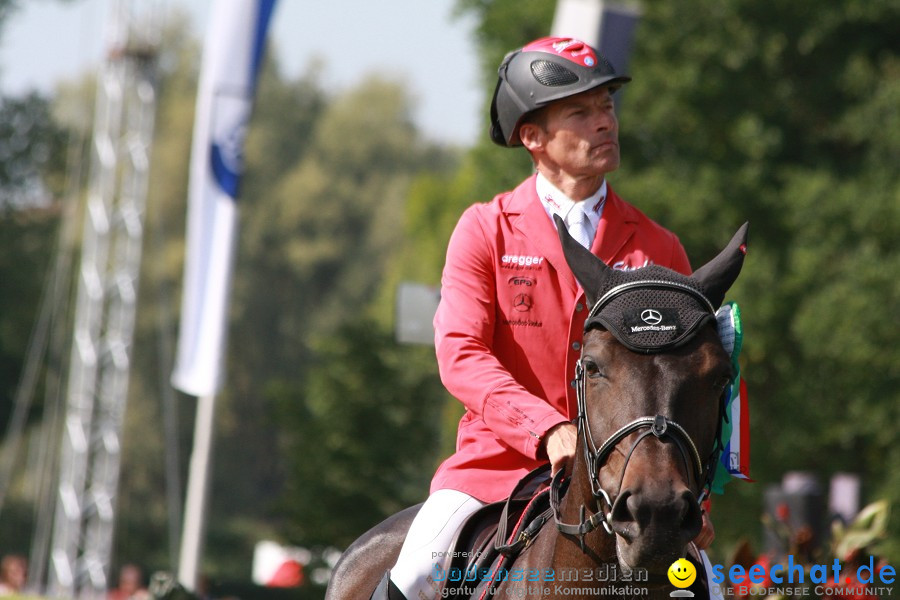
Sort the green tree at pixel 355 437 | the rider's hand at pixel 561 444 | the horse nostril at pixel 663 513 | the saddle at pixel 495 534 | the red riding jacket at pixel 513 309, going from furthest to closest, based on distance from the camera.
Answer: the green tree at pixel 355 437, the red riding jacket at pixel 513 309, the saddle at pixel 495 534, the rider's hand at pixel 561 444, the horse nostril at pixel 663 513

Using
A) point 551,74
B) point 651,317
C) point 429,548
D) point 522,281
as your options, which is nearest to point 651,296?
point 651,317

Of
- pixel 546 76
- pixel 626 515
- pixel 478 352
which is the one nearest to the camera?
pixel 626 515

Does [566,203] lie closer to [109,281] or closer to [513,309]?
[513,309]

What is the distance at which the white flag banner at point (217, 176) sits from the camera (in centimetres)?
1074

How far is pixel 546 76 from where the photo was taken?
13.7 feet

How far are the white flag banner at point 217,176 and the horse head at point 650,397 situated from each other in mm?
7490

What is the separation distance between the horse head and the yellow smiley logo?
0.48 feet

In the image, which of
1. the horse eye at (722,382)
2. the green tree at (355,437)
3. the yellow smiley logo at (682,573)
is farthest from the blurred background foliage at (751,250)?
the horse eye at (722,382)

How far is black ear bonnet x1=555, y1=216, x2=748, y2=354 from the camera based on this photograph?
10.8 ft

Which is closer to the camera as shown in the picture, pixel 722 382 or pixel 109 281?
pixel 722 382

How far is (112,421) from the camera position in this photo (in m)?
24.8

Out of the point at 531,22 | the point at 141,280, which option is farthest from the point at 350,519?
the point at 141,280

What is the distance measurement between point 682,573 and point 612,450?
0.44 metres

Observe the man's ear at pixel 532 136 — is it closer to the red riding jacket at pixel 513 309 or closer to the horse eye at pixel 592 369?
the red riding jacket at pixel 513 309
